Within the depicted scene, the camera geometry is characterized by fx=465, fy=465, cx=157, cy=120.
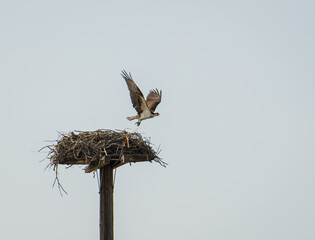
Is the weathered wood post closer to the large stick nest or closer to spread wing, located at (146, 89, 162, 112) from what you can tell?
the large stick nest

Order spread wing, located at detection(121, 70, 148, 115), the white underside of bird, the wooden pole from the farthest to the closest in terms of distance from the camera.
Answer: the white underside of bird < spread wing, located at detection(121, 70, 148, 115) < the wooden pole

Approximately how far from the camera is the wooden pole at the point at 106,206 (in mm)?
5773

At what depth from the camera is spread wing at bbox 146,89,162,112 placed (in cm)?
1127

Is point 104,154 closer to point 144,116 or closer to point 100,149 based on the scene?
point 100,149

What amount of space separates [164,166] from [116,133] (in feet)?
2.78

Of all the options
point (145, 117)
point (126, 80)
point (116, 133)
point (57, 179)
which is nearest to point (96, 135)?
point (116, 133)

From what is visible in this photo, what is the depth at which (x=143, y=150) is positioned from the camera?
6.56 meters

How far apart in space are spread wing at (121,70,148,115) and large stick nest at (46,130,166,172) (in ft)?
8.81

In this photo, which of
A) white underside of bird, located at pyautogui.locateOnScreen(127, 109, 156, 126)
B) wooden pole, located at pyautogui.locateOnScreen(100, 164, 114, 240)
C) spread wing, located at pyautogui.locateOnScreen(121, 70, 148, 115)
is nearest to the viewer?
wooden pole, located at pyautogui.locateOnScreen(100, 164, 114, 240)

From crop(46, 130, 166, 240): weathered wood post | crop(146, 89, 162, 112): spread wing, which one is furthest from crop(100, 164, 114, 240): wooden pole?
crop(146, 89, 162, 112): spread wing

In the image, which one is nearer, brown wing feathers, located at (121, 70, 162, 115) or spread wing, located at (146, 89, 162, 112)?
brown wing feathers, located at (121, 70, 162, 115)

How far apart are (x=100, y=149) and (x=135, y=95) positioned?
396cm

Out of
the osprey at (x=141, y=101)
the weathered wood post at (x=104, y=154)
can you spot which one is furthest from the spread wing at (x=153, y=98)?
the weathered wood post at (x=104, y=154)

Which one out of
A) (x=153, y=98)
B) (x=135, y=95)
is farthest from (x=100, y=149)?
(x=153, y=98)
